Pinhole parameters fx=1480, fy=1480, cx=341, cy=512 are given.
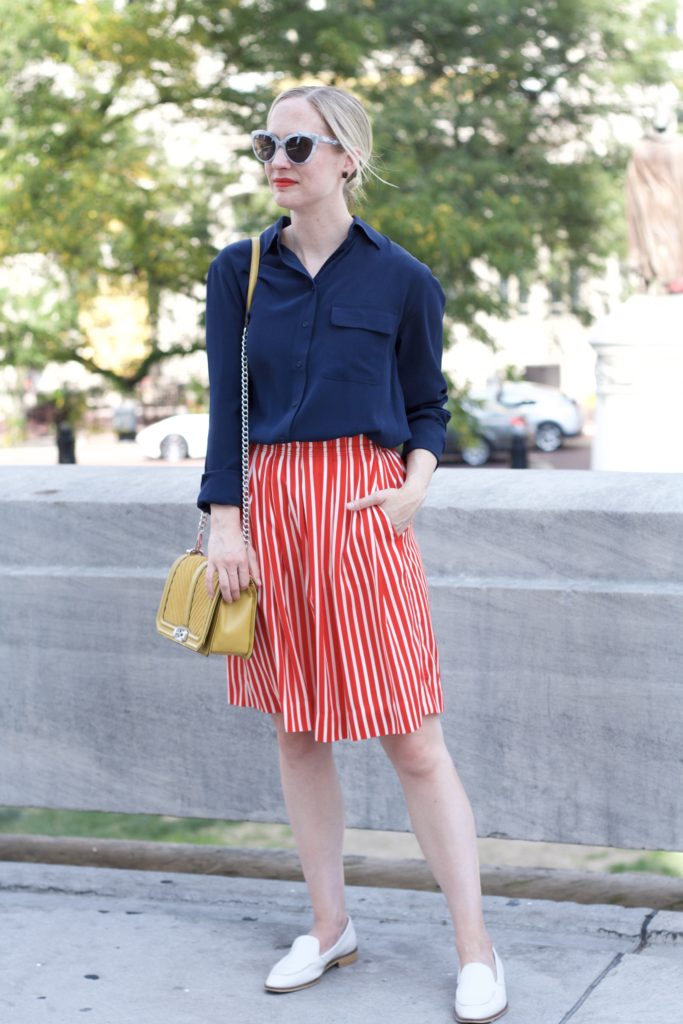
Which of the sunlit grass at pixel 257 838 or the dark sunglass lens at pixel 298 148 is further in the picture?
the sunlit grass at pixel 257 838

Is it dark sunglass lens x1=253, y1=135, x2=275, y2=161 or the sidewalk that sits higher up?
dark sunglass lens x1=253, y1=135, x2=275, y2=161

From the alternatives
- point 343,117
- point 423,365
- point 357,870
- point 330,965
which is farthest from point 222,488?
point 357,870

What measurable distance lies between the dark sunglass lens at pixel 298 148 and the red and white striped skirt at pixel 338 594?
549 mm

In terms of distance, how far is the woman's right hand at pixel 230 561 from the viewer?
2.94 metres

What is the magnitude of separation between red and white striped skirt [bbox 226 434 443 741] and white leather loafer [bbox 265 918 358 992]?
0.55m

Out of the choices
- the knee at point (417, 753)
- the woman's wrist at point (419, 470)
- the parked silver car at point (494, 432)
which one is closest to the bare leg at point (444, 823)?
the knee at point (417, 753)

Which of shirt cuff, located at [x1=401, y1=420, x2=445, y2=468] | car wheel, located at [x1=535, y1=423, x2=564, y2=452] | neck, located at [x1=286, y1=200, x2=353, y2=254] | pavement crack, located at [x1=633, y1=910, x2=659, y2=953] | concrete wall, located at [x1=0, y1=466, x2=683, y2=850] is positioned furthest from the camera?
car wheel, located at [x1=535, y1=423, x2=564, y2=452]

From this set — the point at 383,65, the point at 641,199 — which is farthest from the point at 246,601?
the point at 383,65

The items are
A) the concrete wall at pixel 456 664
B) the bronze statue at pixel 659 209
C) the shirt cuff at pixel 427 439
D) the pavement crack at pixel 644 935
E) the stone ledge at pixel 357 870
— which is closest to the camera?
the shirt cuff at pixel 427 439

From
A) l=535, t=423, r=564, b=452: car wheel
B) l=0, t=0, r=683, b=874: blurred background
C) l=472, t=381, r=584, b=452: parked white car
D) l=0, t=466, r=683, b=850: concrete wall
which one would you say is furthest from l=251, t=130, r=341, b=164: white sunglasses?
l=535, t=423, r=564, b=452: car wheel

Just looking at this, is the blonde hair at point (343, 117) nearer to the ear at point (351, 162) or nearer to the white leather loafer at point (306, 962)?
the ear at point (351, 162)

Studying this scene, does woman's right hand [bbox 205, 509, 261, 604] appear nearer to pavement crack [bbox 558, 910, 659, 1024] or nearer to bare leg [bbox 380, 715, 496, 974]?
bare leg [bbox 380, 715, 496, 974]

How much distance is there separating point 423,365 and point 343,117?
52cm

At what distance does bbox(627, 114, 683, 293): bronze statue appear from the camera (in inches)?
524
